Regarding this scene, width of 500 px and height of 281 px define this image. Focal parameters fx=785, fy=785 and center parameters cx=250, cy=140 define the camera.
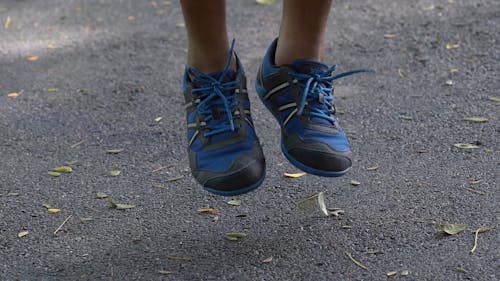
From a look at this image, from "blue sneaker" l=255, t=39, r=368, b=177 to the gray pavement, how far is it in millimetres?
234

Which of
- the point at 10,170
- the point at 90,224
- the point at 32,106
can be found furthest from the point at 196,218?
the point at 32,106

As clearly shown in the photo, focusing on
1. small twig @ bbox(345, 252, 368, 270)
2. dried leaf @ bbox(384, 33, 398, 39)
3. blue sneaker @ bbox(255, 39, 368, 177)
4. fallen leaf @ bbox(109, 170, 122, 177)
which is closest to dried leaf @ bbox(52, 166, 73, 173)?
fallen leaf @ bbox(109, 170, 122, 177)

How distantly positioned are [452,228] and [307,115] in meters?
0.58

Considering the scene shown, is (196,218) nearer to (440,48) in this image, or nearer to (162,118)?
(162,118)

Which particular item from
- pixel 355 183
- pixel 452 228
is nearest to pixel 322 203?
pixel 355 183

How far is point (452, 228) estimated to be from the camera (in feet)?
8.07

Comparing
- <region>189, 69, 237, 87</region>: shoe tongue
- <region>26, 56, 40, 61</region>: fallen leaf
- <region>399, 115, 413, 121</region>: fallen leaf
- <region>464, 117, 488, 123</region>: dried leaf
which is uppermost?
<region>189, 69, 237, 87</region>: shoe tongue

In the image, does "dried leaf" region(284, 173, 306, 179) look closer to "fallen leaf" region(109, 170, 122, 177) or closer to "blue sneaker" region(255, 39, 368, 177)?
"blue sneaker" region(255, 39, 368, 177)

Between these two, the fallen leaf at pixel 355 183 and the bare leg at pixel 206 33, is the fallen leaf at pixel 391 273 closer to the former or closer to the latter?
the fallen leaf at pixel 355 183

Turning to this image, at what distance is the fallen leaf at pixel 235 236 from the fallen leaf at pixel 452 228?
0.62 m

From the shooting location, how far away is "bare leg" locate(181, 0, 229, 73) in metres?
2.48

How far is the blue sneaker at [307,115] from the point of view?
243cm

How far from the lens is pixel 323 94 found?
255cm

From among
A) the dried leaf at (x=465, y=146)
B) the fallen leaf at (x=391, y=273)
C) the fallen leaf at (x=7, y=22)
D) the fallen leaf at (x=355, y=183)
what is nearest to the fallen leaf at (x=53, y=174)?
the fallen leaf at (x=355, y=183)
